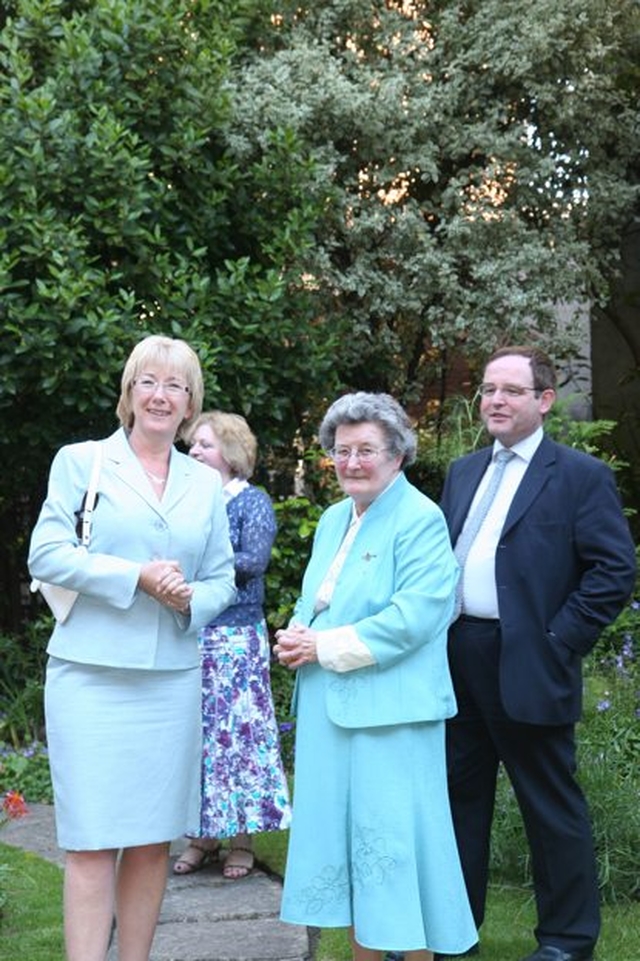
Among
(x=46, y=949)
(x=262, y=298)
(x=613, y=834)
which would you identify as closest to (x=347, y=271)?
(x=262, y=298)

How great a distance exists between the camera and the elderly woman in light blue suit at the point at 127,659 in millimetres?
3723

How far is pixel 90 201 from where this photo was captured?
7.38 metres

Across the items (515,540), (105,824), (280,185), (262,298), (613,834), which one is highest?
(280,185)

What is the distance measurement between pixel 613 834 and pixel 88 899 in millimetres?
2191

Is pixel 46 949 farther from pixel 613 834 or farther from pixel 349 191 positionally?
pixel 349 191

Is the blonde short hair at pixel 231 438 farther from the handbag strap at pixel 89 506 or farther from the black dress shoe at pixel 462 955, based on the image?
the black dress shoe at pixel 462 955

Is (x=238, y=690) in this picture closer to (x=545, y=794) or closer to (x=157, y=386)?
(x=545, y=794)

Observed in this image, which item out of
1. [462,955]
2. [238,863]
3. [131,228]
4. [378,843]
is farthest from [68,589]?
[131,228]

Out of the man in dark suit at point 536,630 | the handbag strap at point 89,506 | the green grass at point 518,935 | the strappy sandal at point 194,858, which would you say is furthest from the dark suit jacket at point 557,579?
the strappy sandal at point 194,858

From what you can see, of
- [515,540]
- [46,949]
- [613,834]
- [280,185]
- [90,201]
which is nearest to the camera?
[515,540]

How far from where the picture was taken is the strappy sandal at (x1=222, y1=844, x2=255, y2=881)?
5.35 metres

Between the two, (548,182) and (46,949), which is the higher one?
(548,182)

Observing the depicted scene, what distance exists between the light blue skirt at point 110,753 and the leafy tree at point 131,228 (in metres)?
3.60

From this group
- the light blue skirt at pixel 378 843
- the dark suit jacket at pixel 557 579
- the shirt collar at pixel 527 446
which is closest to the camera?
the light blue skirt at pixel 378 843
